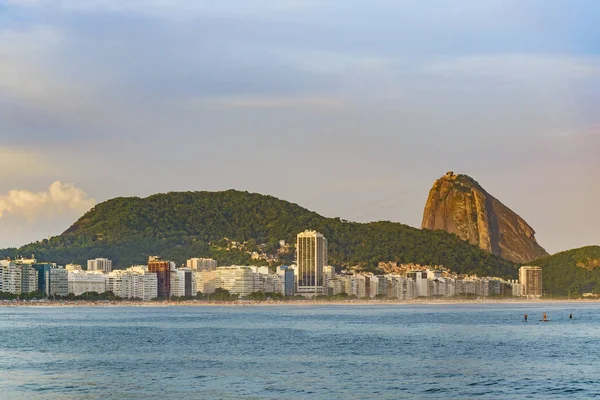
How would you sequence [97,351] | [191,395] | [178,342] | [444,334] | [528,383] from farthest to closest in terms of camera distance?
[444,334] → [178,342] → [97,351] → [528,383] → [191,395]

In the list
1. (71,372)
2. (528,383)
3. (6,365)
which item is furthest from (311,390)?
(6,365)

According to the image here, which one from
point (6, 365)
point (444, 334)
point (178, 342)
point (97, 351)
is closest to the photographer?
point (6, 365)

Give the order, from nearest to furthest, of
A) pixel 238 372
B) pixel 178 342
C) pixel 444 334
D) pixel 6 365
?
pixel 238 372
pixel 6 365
pixel 178 342
pixel 444 334

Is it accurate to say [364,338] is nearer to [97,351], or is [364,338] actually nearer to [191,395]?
[97,351]

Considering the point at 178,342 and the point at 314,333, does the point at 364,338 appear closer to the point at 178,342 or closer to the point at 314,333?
the point at 314,333

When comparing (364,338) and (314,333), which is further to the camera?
(314,333)

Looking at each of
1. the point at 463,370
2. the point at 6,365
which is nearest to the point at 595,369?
the point at 463,370
